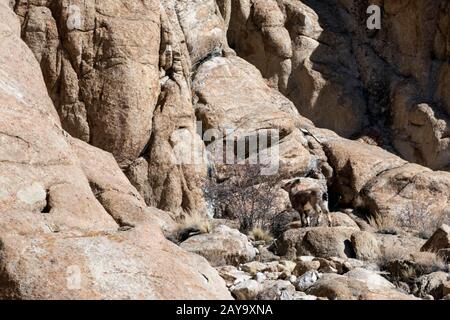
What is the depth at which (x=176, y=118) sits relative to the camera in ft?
54.9

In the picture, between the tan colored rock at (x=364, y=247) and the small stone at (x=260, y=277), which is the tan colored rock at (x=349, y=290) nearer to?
the small stone at (x=260, y=277)

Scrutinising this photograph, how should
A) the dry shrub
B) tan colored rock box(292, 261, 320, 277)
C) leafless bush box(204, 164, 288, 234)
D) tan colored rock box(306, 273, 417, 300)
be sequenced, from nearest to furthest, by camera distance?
tan colored rock box(306, 273, 417, 300), tan colored rock box(292, 261, 320, 277), the dry shrub, leafless bush box(204, 164, 288, 234)

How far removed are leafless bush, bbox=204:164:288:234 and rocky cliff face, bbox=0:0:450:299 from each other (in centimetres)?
33

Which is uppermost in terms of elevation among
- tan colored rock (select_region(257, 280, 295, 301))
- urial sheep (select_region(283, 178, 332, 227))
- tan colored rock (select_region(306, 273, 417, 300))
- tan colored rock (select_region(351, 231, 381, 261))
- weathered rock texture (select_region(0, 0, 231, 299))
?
weathered rock texture (select_region(0, 0, 231, 299))

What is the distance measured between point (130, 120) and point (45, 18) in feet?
8.86

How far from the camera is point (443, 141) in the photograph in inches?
851

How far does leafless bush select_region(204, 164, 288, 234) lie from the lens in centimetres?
1523

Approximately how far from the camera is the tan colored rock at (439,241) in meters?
11.6

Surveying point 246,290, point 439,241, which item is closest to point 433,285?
point 439,241

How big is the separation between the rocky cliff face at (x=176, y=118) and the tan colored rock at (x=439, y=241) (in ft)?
4.07

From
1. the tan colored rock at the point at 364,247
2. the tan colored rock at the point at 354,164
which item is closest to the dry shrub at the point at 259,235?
the tan colored rock at the point at 364,247

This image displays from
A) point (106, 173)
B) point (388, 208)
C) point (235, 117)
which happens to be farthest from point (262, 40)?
point (106, 173)

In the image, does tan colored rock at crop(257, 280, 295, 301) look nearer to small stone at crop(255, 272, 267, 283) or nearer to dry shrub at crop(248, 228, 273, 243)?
small stone at crop(255, 272, 267, 283)

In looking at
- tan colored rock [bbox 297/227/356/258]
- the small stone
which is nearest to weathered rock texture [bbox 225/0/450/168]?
tan colored rock [bbox 297/227/356/258]
